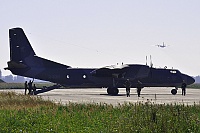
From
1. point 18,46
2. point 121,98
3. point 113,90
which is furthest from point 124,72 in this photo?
point 18,46

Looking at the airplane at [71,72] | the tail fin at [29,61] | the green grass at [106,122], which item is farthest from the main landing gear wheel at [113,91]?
the green grass at [106,122]

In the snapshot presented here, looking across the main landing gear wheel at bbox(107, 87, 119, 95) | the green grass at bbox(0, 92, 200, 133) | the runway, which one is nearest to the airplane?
the main landing gear wheel at bbox(107, 87, 119, 95)

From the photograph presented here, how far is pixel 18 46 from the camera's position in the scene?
4631cm

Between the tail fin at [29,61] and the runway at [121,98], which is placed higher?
the tail fin at [29,61]

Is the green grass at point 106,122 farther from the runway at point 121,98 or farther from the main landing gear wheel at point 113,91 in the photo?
the main landing gear wheel at point 113,91

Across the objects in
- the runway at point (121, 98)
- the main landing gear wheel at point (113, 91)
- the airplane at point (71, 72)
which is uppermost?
the airplane at point (71, 72)

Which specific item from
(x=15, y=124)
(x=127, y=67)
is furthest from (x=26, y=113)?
(x=127, y=67)

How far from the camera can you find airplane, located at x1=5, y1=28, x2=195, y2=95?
1812 inches

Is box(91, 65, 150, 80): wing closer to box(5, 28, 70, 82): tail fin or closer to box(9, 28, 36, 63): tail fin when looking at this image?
box(5, 28, 70, 82): tail fin

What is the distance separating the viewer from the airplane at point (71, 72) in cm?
4603

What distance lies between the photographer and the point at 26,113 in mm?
18000

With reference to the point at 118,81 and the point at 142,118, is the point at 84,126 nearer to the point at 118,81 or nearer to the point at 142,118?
the point at 142,118

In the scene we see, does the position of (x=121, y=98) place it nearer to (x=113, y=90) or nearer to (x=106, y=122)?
(x=113, y=90)

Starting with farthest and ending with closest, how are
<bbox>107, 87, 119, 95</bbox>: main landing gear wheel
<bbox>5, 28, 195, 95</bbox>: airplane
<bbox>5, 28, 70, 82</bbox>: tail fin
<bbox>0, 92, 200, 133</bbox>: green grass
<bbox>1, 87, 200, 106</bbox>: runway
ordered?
<bbox>107, 87, 119, 95</bbox>: main landing gear wheel < <bbox>5, 28, 195, 95</bbox>: airplane < <bbox>5, 28, 70, 82</bbox>: tail fin < <bbox>1, 87, 200, 106</bbox>: runway < <bbox>0, 92, 200, 133</bbox>: green grass
